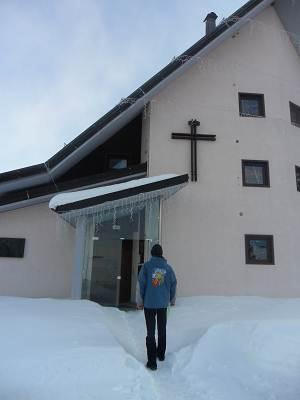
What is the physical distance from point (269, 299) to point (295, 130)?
17.1 ft

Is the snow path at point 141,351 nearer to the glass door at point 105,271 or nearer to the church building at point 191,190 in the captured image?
the glass door at point 105,271

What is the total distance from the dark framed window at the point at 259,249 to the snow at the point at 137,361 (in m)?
3.94

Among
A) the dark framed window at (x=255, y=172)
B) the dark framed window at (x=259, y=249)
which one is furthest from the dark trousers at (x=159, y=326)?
the dark framed window at (x=255, y=172)

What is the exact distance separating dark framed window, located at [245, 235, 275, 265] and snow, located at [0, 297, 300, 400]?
155 inches

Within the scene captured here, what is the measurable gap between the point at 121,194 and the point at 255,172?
451 cm

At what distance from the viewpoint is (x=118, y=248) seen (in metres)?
9.02

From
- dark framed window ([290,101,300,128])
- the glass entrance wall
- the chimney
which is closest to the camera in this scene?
the glass entrance wall

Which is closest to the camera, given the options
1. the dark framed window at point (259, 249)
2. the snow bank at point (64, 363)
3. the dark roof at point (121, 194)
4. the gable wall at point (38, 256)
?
the snow bank at point (64, 363)

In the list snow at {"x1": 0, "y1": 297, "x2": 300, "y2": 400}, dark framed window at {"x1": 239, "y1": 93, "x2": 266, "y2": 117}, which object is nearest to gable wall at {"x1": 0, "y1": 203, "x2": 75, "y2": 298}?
snow at {"x1": 0, "y1": 297, "x2": 300, "y2": 400}

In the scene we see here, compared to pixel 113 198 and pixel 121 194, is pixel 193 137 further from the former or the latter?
pixel 113 198

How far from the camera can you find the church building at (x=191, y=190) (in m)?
8.94

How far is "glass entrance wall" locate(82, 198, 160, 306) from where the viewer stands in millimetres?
8570

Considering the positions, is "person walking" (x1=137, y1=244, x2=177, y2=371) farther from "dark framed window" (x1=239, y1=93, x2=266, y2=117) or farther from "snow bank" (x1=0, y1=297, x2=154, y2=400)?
"dark framed window" (x1=239, y1=93, x2=266, y2=117)

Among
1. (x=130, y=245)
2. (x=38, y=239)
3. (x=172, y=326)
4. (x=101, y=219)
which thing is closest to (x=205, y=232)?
(x=130, y=245)
